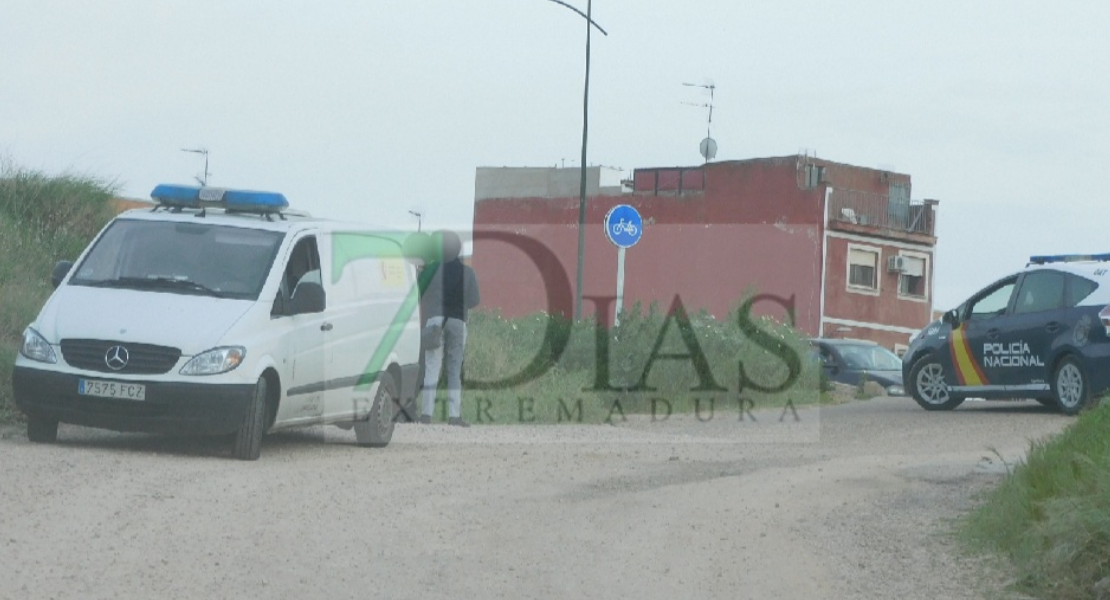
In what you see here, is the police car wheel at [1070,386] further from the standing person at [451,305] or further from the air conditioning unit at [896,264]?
the air conditioning unit at [896,264]

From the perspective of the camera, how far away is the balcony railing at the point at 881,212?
6078cm

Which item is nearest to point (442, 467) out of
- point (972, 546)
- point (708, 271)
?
point (972, 546)

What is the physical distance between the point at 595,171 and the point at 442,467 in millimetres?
57711

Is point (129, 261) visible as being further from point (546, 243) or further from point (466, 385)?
point (546, 243)

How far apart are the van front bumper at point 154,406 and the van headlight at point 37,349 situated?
116 mm

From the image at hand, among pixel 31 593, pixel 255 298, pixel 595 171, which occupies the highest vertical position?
pixel 595 171

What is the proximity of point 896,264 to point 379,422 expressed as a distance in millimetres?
49503

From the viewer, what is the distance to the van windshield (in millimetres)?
13438

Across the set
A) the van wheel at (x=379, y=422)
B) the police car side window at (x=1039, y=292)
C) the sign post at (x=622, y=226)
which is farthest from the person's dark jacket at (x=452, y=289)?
the sign post at (x=622, y=226)

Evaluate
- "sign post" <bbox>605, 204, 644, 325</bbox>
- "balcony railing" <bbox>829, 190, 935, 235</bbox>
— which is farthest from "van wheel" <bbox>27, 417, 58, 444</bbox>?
"balcony railing" <bbox>829, 190, 935, 235</bbox>

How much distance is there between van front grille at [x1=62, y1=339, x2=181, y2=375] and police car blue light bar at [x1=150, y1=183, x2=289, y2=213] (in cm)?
194

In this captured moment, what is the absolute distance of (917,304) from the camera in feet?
209

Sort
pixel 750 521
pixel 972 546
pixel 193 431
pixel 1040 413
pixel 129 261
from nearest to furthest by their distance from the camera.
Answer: pixel 972 546
pixel 750 521
pixel 193 431
pixel 129 261
pixel 1040 413

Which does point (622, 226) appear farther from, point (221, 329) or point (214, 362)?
point (214, 362)
